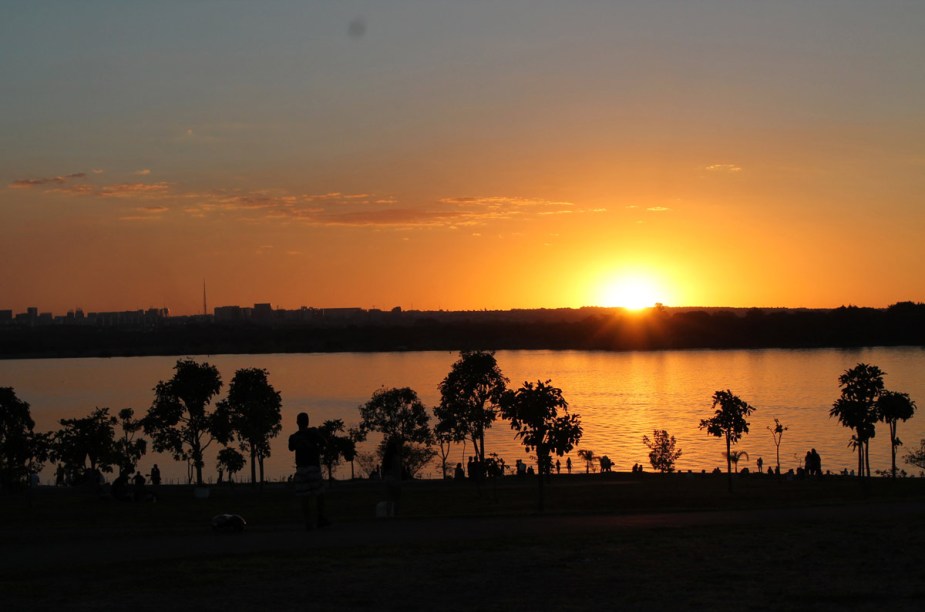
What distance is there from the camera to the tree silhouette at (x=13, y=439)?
3925cm

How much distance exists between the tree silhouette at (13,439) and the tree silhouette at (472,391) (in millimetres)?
18038

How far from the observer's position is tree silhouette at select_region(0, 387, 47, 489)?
3925 centimetres

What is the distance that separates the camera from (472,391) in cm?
4488

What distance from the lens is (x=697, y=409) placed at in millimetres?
145625

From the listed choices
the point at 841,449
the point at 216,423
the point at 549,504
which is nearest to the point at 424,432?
the point at 216,423

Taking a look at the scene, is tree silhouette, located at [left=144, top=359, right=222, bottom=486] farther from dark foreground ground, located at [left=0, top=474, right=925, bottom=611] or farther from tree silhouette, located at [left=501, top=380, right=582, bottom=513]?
dark foreground ground, located at [left=0, top=474, right=925, bottom=611]

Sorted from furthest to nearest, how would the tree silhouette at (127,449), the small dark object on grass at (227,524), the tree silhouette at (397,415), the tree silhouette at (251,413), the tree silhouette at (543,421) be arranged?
the tree silhouette at (397,415) → the tree silhouette at (251,413) → the tree silhouette at (127,449) → the tree silhouette at (543,421) → the small dark object on grass at (227,524)

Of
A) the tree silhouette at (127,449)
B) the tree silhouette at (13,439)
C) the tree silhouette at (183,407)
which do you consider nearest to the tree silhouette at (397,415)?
the tree silhouette at (127,449)

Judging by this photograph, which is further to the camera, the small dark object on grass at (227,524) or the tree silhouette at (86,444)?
the tree silhouette at (86,444)

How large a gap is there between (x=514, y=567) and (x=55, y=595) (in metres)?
5.41

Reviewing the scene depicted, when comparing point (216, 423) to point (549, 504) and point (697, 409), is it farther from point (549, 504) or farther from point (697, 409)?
point (697, 409)

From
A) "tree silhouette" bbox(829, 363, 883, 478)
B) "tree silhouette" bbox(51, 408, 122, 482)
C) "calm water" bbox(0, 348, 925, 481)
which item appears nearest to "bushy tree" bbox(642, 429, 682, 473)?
"calm water" bbox(0, 348, 925, 481)

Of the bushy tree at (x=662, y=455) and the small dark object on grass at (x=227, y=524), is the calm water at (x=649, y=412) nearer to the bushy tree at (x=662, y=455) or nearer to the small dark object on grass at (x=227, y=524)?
the bushy tree at (x=662, y=455)

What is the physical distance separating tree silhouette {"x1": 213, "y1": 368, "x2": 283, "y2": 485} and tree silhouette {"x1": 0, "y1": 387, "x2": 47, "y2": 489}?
37.1 ft
